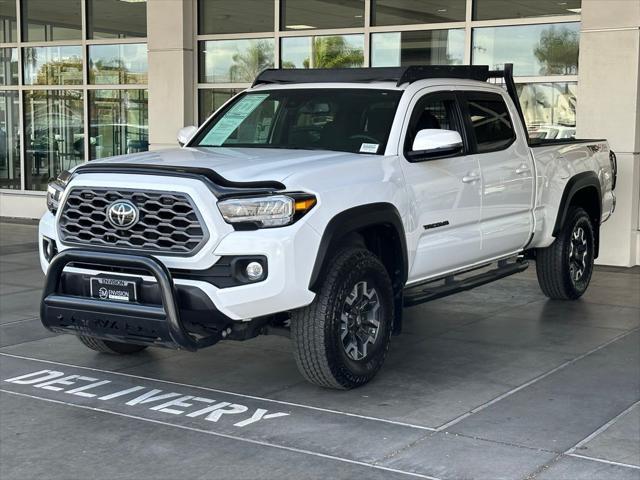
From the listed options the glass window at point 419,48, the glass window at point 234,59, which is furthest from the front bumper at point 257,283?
the glass window at point 234,59

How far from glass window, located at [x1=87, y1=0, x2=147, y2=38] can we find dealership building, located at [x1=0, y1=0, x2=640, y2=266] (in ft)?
0.07

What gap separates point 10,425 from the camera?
216 inches

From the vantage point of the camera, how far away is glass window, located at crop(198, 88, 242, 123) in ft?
48.1

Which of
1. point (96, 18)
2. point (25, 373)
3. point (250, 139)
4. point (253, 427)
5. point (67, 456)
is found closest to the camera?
point (67, 456)

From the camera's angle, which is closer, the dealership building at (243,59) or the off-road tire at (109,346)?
the off-road tire at (109,346)

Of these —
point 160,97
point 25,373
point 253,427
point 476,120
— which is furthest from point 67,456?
point 160,97

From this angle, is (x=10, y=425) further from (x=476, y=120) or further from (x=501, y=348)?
(x=476, y=120)

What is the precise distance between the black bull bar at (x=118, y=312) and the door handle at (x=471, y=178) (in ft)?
7.81

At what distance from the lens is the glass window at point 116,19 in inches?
618

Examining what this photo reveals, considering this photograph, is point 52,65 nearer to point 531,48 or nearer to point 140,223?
point 531,48

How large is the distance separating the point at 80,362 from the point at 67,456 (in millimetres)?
2026

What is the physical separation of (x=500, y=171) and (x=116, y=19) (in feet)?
33.2

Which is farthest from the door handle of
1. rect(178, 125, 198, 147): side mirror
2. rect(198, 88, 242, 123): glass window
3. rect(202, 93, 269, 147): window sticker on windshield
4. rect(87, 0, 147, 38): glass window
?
rect(87, 0, 147, 38): glass window

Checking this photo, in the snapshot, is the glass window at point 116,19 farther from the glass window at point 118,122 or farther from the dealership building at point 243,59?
the glass window at point 118,122
